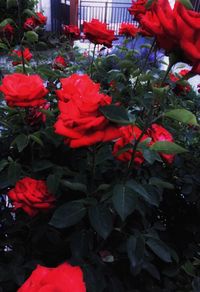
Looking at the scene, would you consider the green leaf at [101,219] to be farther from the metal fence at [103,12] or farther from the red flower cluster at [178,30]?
the metal fence at [103,12]

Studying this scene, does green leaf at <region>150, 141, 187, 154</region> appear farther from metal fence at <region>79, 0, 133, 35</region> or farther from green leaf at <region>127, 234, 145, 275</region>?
metal fence at <region>79, 0, 133, 35</region>

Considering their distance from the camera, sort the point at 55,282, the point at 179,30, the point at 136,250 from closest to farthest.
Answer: the point at 55,282 < the point at 179,30 < the point at 136,250

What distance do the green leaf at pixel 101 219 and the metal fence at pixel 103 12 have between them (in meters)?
10.5

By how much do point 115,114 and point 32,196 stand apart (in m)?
0.31

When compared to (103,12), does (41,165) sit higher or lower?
higher

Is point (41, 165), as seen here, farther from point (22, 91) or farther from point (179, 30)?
point (179, 30)

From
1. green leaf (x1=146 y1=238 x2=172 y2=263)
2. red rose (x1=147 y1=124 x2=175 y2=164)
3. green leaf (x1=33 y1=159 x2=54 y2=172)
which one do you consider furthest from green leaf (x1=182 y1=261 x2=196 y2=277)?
green leaf (x1=33 y1=159 x2=54 y2=172)

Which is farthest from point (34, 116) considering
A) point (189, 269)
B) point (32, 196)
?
point (189, 269)

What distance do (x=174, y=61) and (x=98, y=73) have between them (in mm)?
1051

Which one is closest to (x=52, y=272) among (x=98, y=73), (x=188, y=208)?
(x=188, y=208)

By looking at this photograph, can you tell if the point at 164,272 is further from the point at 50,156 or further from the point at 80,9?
the point at 80,9

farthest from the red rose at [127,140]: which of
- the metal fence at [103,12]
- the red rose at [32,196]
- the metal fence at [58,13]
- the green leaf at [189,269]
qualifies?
the metal fence at [58,13]

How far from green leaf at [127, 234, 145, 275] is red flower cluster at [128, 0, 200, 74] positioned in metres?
0.42

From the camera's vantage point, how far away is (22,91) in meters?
0.76
